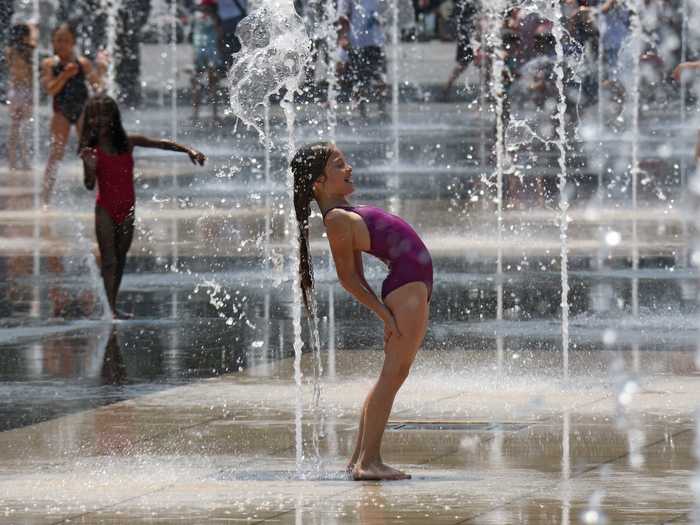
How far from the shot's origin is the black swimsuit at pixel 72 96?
70.5 ft

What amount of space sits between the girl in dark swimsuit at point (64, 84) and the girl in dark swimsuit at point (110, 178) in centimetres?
747

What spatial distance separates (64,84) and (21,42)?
5377 mm

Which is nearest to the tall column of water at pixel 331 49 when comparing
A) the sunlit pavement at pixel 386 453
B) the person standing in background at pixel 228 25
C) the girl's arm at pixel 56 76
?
the person standing in background at pixel 228 25

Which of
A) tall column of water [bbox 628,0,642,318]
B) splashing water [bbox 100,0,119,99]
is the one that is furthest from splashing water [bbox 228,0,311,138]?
splashing water [bbox 100,0,119,99]

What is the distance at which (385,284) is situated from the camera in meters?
8.43

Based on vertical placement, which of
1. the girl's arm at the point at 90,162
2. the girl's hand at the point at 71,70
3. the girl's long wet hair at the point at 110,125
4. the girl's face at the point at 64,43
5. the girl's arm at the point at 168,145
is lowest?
the girl's arm at the point at 90,162

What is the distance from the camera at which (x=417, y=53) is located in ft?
135

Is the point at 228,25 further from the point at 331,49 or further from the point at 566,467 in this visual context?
the point at 566,467

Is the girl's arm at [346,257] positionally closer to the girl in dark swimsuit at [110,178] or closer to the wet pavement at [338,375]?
the wet pavement at [338,375]

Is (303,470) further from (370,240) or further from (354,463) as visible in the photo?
(370,240)

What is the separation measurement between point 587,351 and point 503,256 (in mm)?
4930

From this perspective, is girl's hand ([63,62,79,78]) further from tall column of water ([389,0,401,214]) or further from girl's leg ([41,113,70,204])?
tall column of water ([389,0,401,214])

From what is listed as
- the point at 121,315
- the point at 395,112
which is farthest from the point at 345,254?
the point at 395,112

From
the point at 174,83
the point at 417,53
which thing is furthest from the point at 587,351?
the point at 417,53
